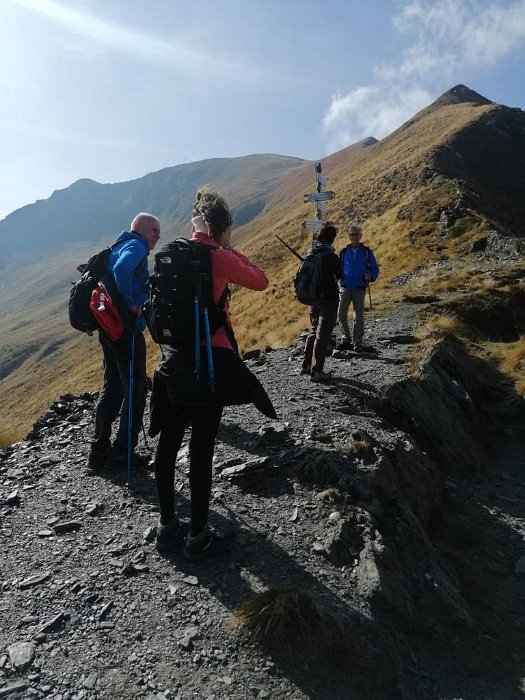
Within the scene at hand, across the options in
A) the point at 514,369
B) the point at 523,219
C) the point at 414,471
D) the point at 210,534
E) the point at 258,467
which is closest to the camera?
the point at 210,534

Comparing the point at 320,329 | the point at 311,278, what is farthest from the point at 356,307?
the point at 311,278

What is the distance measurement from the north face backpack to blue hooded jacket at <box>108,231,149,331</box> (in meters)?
3.37

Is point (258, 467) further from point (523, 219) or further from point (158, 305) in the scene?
point (523, 219)

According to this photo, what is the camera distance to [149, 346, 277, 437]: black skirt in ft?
13.2

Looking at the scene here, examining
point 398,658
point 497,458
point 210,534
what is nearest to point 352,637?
point 398,658

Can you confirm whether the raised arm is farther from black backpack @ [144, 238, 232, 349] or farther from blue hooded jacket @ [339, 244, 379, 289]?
blue hooded jacket @ [339, 244, 379, 289]

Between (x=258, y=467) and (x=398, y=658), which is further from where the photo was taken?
(x=258, y=467)

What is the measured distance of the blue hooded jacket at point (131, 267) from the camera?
5.47 metres

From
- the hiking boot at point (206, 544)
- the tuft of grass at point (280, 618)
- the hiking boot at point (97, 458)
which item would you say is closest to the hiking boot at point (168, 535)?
the hiking boot at point (206, 544)

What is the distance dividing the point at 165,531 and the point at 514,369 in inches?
383

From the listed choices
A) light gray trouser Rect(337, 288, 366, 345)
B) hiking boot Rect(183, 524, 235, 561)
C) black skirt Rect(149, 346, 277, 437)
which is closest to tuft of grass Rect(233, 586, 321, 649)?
hiking boot Rect(183, 524, 235, 561)

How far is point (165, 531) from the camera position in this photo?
4531 millimetres

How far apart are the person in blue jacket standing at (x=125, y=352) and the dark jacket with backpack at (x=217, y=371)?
4.56ft

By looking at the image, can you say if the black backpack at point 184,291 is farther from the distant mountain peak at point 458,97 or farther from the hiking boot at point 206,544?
the distant mountain peak at point 458,97
